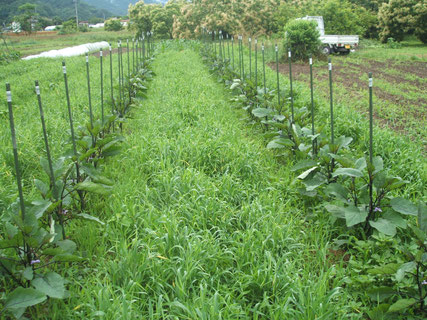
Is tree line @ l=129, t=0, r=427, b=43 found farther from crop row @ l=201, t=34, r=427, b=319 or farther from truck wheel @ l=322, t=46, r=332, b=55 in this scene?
crop row @ l=201, t=34, r=427, b=319

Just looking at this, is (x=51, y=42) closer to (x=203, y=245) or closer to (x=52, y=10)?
(x=203, y=245)

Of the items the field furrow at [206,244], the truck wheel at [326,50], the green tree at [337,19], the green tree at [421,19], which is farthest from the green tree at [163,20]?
the field furrow at [206,244]

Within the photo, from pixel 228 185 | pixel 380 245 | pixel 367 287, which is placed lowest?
pixel 367 287

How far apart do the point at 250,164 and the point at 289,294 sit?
5.68ft

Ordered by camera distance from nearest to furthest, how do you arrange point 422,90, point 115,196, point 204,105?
point 115,196
point 204,105
point 422,90

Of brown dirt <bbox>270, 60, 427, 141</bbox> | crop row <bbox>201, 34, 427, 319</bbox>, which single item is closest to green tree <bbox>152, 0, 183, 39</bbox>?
brown dirt <bbox>270, 60, 427, 141</bbox>

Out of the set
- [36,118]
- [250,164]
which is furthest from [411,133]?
[36,118]

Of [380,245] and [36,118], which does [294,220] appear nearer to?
Answer: [380,245]

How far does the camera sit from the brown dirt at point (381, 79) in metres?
5.87

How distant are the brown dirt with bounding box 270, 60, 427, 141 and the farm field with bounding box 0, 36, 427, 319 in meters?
1.23

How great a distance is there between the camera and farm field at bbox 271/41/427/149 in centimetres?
535

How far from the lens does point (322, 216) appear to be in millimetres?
2748

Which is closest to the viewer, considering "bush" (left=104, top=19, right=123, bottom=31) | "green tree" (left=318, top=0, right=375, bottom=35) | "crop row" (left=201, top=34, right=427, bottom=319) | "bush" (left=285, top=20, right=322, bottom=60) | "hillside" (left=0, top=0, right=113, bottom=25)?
"crop row" (left=201, top=34, right=427, bottom=319)

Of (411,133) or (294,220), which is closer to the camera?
(294,220)
